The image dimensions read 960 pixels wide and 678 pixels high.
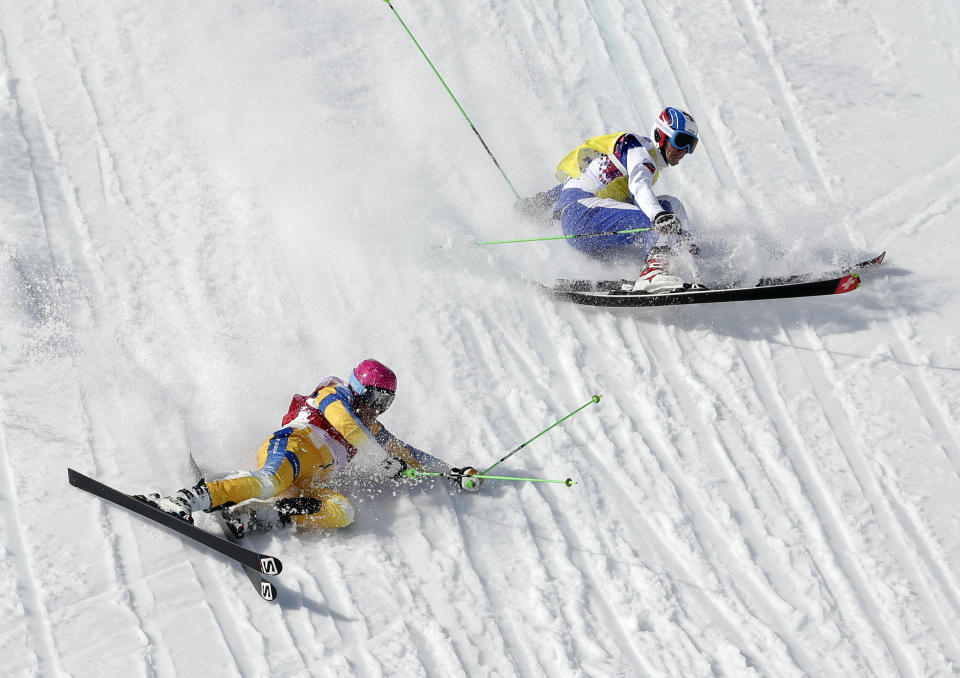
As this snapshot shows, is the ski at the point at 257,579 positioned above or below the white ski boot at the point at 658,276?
below

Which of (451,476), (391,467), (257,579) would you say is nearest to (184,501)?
(257,579)

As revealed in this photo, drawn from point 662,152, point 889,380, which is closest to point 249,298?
point 662,152

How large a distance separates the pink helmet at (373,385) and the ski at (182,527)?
3.29 feet

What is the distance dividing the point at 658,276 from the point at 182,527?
11.2ft

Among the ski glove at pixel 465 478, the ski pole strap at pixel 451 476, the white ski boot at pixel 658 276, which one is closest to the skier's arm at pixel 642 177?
the white ski boot at pixel 658 276

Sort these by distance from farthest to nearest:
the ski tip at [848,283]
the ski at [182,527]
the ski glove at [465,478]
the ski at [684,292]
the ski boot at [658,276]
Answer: the ski boot at [658,276], the ski at [684,292], the ski tip at [848,283], the ski glove at [465,478], the ski at [182,527]

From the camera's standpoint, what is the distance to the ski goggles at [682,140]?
6.95 meters

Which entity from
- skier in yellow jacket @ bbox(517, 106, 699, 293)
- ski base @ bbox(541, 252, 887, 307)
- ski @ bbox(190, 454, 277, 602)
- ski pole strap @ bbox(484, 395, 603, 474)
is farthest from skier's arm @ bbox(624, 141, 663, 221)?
ski @ bbox(190, 454, 277, 602)

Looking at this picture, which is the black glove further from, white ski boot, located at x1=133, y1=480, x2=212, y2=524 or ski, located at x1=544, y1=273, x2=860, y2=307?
ski, located at x1=544, y1=273, x2=860, y2=307

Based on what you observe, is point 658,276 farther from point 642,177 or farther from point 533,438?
point 533,438

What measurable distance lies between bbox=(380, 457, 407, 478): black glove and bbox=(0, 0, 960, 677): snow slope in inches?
6.3

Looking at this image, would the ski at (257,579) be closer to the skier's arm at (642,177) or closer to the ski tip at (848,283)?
the skier's arm at (642,177)

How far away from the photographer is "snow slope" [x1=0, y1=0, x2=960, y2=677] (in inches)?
198

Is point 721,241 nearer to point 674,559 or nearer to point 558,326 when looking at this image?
point 558,326
